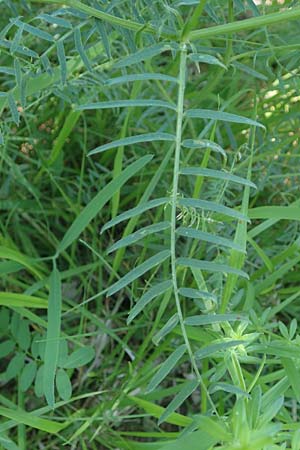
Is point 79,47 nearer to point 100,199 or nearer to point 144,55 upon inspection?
point 144,55

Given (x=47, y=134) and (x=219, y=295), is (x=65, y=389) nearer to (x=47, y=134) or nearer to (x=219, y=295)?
(x=219, y=295)

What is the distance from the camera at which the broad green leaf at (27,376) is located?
3.66 ft

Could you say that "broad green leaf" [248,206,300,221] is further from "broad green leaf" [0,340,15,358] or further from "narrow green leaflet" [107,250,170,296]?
"broad green leaf" [0,340,15,358]

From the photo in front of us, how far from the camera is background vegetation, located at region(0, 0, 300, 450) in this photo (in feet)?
3.09

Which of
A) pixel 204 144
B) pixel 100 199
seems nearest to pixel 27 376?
pixel 100 199

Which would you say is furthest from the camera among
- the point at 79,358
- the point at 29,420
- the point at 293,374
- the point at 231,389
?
the point at 79,358

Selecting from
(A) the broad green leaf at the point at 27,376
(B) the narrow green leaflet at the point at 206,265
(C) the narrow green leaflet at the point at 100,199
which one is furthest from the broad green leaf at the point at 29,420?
(B) the narrow green leaflet at the point at 206,265

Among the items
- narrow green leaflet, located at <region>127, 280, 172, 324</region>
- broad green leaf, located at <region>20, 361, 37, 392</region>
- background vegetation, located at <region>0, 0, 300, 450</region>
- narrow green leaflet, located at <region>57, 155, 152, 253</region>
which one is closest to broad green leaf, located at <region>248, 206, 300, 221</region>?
background vegetation, located at <region>0, 0, 300, 450</region>

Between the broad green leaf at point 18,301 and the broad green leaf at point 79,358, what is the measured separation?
9 centimetres

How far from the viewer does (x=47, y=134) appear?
139cm

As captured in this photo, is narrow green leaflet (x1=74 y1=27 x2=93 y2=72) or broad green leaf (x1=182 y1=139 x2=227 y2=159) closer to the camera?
broad green leaf (x1=182 y1=139 x2=227 y2=159)

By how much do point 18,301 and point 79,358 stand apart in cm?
12

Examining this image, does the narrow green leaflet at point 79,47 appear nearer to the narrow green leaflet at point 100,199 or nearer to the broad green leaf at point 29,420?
the narrow green leaflet at point 100,199

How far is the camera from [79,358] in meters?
1.08
